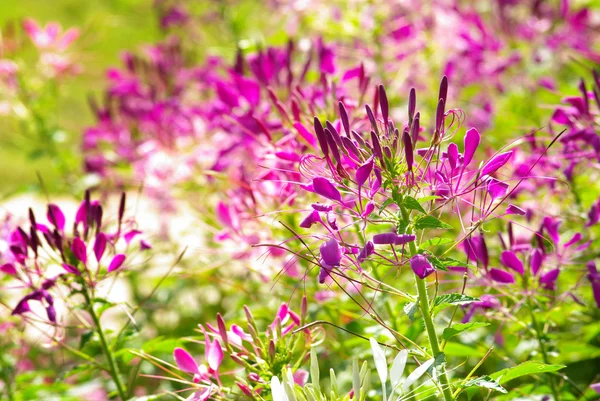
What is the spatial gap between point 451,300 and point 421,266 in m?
0.10

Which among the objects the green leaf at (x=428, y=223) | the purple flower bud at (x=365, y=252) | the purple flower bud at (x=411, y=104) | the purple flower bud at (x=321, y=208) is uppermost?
the purple flower bud at (x=411, y=104)

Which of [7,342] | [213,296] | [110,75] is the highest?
[110,75]

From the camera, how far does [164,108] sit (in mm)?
2182

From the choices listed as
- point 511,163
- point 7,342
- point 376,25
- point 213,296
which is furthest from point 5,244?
point 213,296

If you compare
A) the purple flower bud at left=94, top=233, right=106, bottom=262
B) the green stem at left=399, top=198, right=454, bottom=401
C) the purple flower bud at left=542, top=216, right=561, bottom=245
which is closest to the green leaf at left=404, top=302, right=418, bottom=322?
the green stem at left=399, top=198, right=454, bottom=401

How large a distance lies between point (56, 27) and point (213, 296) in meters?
1.24

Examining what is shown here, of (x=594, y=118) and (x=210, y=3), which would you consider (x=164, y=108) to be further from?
(x=594, y=118)

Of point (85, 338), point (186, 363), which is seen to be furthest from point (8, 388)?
point (186, 363)

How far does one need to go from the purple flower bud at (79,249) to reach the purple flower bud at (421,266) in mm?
511

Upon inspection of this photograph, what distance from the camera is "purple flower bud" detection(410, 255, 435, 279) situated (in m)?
0.76

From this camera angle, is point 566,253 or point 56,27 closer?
point 566,253

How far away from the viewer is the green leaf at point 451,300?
2.67ft

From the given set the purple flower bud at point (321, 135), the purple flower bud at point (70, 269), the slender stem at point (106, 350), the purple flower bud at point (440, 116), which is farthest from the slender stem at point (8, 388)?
the purple flower bud at point (440, 116)

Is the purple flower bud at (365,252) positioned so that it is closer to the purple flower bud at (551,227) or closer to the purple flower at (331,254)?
the purple flower at (331,254)
